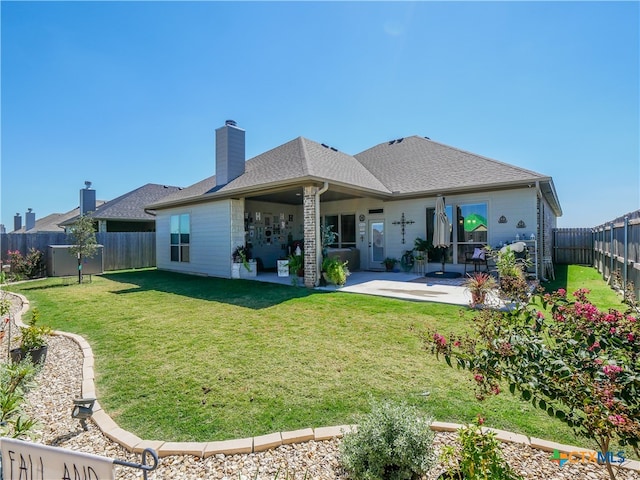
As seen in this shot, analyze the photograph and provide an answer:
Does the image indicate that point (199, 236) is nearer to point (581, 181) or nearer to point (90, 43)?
point (90, 43)

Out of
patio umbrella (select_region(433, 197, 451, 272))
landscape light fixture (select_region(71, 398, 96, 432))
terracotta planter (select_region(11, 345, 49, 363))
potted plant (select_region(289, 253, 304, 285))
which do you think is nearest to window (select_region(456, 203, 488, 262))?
patio umbrella (select_region(433, 197, 451, 272))

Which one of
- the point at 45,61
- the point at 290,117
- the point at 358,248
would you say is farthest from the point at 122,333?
the point at 290,117

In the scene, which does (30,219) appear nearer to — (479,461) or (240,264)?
(240,264)

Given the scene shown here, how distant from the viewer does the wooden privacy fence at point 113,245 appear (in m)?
13.3

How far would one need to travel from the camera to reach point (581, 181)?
17.1 metres

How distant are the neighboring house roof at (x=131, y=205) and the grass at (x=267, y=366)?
1282 cm

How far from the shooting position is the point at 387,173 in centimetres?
1379

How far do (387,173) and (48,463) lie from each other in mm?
13600

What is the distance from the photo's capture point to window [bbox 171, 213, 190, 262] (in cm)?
1345

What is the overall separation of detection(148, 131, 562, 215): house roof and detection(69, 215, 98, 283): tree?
9.80 ft

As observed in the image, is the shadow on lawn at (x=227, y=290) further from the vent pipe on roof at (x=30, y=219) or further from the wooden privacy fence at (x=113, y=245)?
the vent pipe on roof at (x=30, y=219)

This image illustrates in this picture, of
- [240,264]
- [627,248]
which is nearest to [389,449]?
[627,248]

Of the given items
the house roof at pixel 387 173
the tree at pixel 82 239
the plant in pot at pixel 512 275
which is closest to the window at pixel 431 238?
the house roof at pixel 387 173

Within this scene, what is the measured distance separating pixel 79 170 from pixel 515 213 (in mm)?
22945
